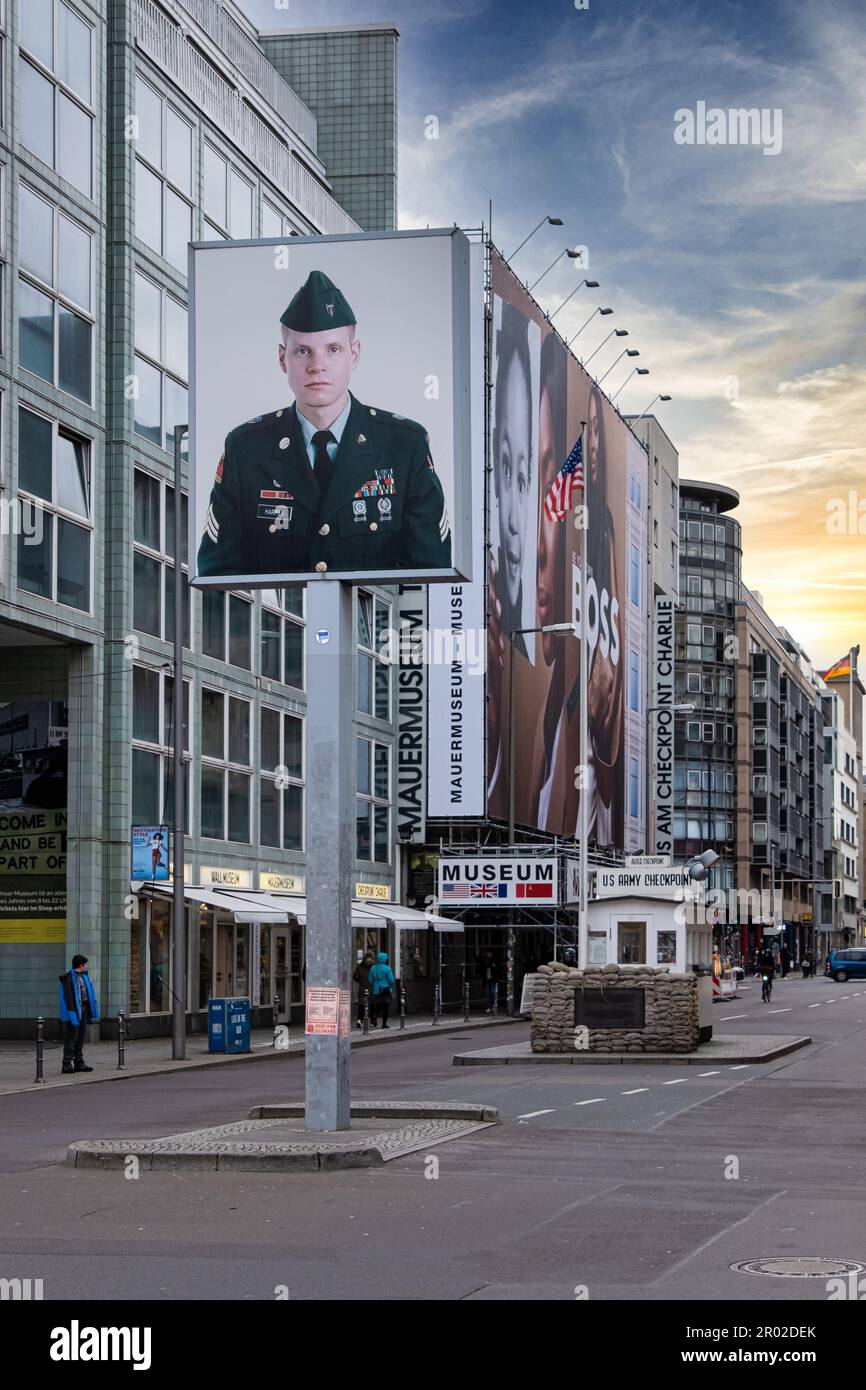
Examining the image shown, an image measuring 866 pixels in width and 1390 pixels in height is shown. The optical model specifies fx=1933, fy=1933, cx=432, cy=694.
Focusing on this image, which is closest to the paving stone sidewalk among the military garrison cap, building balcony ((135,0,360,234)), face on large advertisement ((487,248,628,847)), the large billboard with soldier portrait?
the large billboard with soldier portrait

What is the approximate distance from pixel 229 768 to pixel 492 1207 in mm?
33692

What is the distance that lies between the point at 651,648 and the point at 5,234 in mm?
62814

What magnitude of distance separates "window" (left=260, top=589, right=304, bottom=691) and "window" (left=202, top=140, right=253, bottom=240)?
9177 millimetres

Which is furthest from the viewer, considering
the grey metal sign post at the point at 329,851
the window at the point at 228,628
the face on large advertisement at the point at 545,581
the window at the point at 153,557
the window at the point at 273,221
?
the face on large advertisement at the point at 545,581

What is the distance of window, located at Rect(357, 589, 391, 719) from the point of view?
57.4 meters

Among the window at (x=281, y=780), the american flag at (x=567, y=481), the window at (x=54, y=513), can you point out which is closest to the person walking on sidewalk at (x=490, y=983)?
the window at (x=281, y=780)

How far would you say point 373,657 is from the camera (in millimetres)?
58844

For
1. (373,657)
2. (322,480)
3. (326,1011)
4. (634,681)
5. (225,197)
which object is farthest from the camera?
(634,681)

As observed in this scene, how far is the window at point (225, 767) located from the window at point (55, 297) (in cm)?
934

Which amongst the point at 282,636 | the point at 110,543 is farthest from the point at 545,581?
the point at 110,543

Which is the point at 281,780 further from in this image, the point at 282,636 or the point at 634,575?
the point at 634,575

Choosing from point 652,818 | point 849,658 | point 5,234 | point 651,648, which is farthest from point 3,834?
point 849,658

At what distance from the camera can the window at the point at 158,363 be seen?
41.4m

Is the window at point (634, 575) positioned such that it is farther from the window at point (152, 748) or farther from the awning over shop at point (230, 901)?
the window at point (152, 748)
